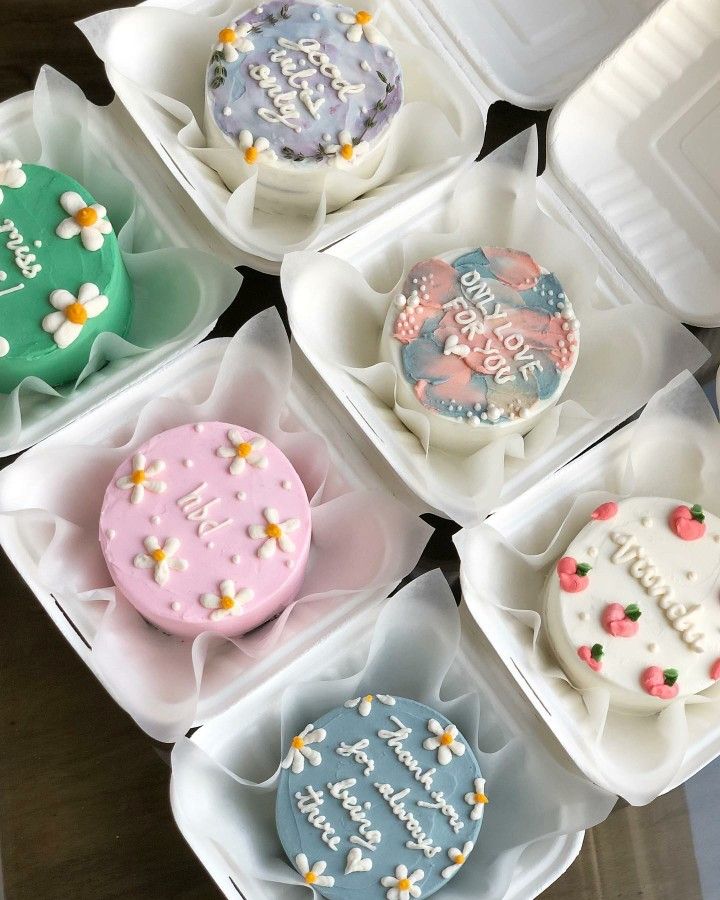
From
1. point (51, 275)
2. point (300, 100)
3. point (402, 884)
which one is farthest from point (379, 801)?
point (300, 100)

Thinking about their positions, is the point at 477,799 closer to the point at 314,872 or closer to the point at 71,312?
the point at 314,872

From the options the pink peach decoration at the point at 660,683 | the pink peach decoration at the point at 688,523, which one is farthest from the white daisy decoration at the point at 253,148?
the pink peach decoration at the point at 660,683

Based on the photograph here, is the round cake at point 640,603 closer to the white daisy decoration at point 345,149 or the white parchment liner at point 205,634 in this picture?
the white parchment liner at point 205,634

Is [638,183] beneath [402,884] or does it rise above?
above

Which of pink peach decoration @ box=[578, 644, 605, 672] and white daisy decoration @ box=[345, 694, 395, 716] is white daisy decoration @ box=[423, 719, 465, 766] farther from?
pink peach decoration @ box=[578, 644, 605, 672]

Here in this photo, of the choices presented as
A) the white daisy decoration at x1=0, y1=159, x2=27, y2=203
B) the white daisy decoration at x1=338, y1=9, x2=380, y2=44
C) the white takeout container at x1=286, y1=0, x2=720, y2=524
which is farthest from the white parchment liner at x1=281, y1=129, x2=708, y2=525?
the white daisy decoration at x1=0, y1=159, x2=27, y2=203

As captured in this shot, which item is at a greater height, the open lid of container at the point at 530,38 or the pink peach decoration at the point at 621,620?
the open lid of container at the point at 530,38
